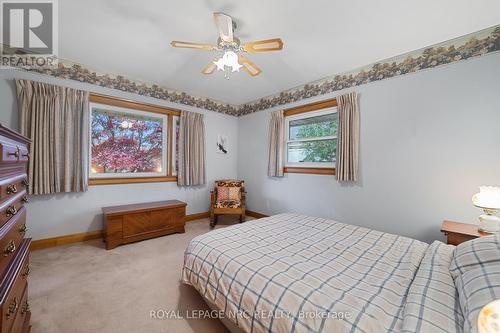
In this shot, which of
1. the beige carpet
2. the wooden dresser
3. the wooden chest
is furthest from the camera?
the wooden chest

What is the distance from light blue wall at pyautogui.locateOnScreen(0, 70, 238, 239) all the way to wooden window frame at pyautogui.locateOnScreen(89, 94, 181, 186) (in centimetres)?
8

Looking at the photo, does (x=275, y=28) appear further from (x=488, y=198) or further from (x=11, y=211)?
(x=488, y=198)

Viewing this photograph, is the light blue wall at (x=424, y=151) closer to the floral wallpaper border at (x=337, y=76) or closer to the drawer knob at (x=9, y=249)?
the floral wallpaper border at (x=337, y=76)

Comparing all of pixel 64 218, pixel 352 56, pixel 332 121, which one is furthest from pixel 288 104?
pixel 64 218

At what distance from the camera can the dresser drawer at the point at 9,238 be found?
34.0 inches

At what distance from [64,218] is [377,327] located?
376 centimetres

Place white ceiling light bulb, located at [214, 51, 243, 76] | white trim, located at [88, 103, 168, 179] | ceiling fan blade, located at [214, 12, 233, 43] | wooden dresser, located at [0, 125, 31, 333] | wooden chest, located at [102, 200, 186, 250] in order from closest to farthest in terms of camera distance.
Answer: wooden dresser, located at [0, 125, 31, 333] → ceiling fan blade, located at [214, 12, 233, 43] → white ceiling light bulb, located at [214, 51, 243, 76] → wooden chest, located at [102, 200, 186, 250] → white trim, located at [88, 103, 168, 179]

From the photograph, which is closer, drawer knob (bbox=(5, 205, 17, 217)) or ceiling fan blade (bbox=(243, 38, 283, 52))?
drawer knob (bbox=(5, 205, 17, 217))

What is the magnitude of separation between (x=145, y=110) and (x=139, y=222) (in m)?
1.93

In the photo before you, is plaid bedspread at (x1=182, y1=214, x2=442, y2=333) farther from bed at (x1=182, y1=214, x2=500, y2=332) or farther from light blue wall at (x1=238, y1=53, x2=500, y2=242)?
light blue wall at (x1=238, y1=53, x2=500, y2=242)

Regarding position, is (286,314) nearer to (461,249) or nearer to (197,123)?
(461,249)

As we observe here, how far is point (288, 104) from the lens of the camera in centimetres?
385

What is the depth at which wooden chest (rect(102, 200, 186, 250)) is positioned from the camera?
2.74 metres

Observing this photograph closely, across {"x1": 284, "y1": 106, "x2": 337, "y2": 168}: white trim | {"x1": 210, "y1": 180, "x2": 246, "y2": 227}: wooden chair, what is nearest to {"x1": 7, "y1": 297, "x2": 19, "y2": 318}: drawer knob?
{"x1": 210, "y1": 180, "x2": 246, "y2": 227}: wooden chair
